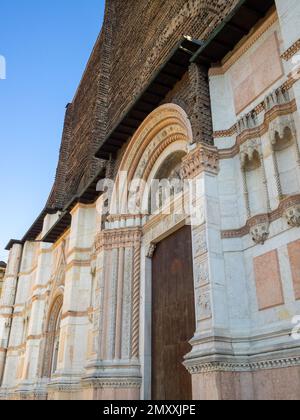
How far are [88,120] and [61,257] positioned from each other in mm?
5462

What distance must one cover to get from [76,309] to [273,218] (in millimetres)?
7242

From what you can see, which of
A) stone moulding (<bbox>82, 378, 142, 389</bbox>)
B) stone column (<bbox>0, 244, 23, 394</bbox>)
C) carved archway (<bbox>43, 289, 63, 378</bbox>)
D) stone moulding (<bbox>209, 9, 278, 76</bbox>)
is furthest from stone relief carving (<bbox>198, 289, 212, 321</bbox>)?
stone column (<bbox>0, 244, 23, 394</bbox>)

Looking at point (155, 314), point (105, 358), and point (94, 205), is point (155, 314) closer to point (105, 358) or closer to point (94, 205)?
point (105, 358)

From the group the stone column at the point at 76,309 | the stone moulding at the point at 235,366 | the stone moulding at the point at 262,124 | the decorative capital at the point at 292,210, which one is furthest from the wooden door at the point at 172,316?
the stone column at the point at 76,309

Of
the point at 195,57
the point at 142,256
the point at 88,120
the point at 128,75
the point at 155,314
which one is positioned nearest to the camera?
the point at 195,57

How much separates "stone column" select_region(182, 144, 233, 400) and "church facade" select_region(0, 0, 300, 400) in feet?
0.07

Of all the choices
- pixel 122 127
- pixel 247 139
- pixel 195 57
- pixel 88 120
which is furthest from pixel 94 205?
pixel 247 139

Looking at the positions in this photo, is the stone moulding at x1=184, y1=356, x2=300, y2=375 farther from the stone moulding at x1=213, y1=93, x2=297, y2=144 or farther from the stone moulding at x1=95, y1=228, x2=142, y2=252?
the stone moulding at x1=95, y1=228, x2=142, y2=252

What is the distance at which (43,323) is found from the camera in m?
14.4

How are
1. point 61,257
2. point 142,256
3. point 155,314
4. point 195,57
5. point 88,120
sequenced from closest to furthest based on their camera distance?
1. point 195,57
2. point 155,314
3. point 142,256
4. point 61,257
5. point 88,120

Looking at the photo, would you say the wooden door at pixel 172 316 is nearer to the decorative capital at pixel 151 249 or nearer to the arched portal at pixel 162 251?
the arched portal at pixel 162 251

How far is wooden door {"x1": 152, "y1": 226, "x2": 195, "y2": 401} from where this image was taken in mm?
7168

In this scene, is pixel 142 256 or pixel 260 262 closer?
pixel 260 262

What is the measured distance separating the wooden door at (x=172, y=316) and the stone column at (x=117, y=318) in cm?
48
